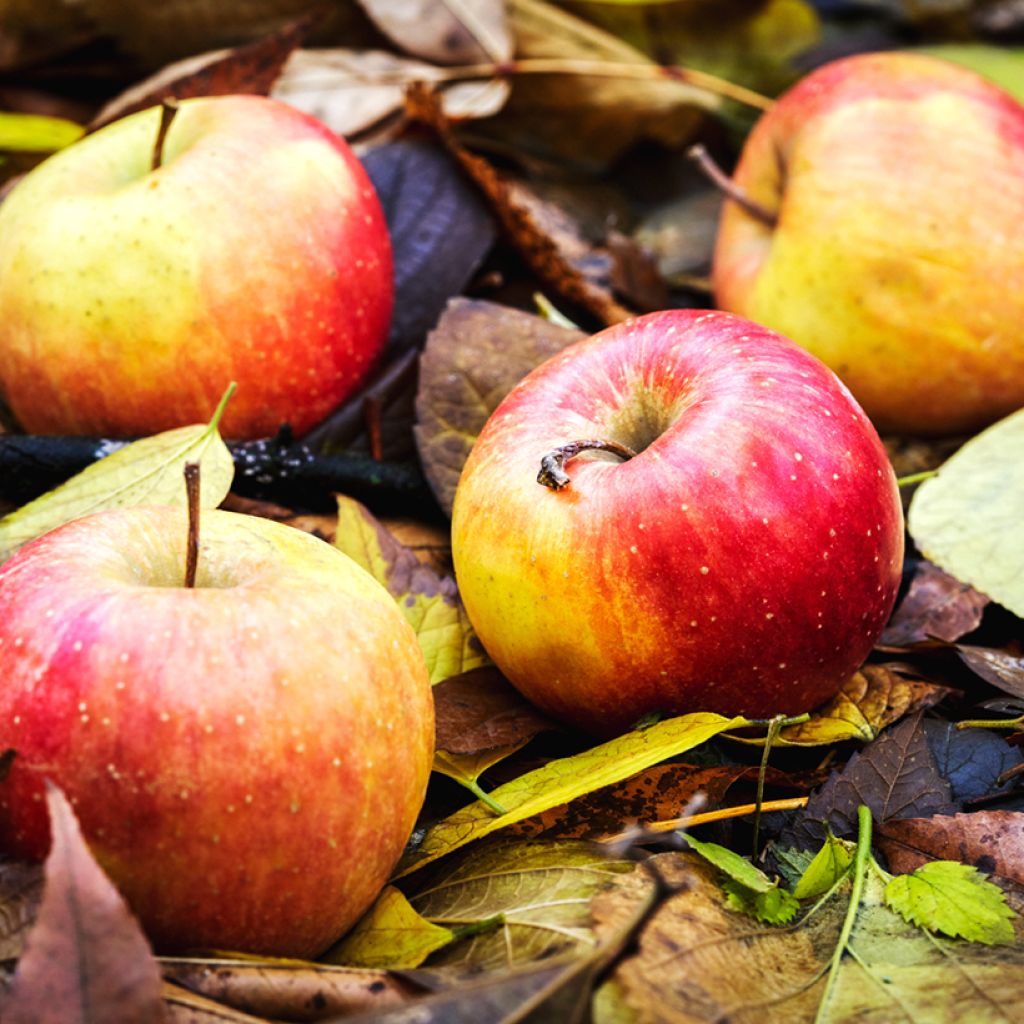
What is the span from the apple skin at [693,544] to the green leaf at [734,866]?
144 millimetres

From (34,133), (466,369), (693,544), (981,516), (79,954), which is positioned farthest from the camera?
(34,133)

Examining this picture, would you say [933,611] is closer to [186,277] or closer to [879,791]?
[879,791]

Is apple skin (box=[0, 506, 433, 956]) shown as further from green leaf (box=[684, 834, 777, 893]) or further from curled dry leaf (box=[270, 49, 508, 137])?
curled dry leaf (box=[270, 49, 508, 137])

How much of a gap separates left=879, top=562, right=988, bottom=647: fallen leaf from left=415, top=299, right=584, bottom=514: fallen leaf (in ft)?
1.43

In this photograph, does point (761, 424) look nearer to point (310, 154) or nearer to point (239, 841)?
point (239, 841)

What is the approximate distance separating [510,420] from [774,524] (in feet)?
0.82

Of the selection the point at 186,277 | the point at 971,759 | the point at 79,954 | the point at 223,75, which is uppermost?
the point at 223,75

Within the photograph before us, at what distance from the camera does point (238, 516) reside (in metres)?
0.84

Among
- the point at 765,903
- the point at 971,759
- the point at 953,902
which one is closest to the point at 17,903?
the point at 765,903

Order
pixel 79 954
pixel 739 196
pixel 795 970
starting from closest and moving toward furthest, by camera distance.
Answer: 1. pixel 79 954
2. pixel 795 970
3. pixel 739 196

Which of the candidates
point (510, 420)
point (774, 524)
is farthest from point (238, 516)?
point (774, 524)

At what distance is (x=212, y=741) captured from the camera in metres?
0.65

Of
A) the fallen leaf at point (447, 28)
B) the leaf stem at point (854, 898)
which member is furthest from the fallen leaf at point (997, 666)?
the fallen leaf at point (447, 28)

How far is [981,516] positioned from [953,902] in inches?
16.7
